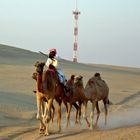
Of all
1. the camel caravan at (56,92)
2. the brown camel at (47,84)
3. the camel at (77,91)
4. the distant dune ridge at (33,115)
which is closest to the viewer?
the distant dune ridge at (33,115)

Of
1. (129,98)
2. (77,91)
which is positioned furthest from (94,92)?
(129,98)

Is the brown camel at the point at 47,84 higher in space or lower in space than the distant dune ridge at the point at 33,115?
higher

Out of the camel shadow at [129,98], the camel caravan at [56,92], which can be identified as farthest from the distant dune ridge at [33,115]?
the camel caravan at [56,92]

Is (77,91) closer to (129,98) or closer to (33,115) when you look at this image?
(33,115)

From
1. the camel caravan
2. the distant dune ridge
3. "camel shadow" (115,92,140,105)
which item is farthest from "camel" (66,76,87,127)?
"camel shadow" (115,92,140,105)

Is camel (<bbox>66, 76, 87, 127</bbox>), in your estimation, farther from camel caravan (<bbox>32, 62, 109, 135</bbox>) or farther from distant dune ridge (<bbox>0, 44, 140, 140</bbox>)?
distant dune ridge (<bbox>0, 44, 140, 140</bbox>)

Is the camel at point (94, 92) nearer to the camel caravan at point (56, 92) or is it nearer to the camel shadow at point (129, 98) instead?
the camel caravan at point (56, 92)

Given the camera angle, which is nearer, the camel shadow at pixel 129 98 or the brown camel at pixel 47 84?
the brown camel at pixel 47 84

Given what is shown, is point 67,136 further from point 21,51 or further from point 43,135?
point 21,51

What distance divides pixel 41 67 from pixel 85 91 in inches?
94.6

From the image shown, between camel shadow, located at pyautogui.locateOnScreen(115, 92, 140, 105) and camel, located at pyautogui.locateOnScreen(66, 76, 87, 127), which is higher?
camel, located at pyautogui.locateOnScreen(66, 76, 87, 127)

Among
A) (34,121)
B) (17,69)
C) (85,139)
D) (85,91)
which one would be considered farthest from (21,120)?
(17,69)

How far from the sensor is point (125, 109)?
2145 centimetres

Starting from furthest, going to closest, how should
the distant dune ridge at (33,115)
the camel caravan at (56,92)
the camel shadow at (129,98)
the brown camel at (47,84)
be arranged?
1. the camel shadow at (129,98)
2. the camel caravan at (56,92)
3. the brown camel at (47,84)
4. the distant dune ridge at (33,115)
